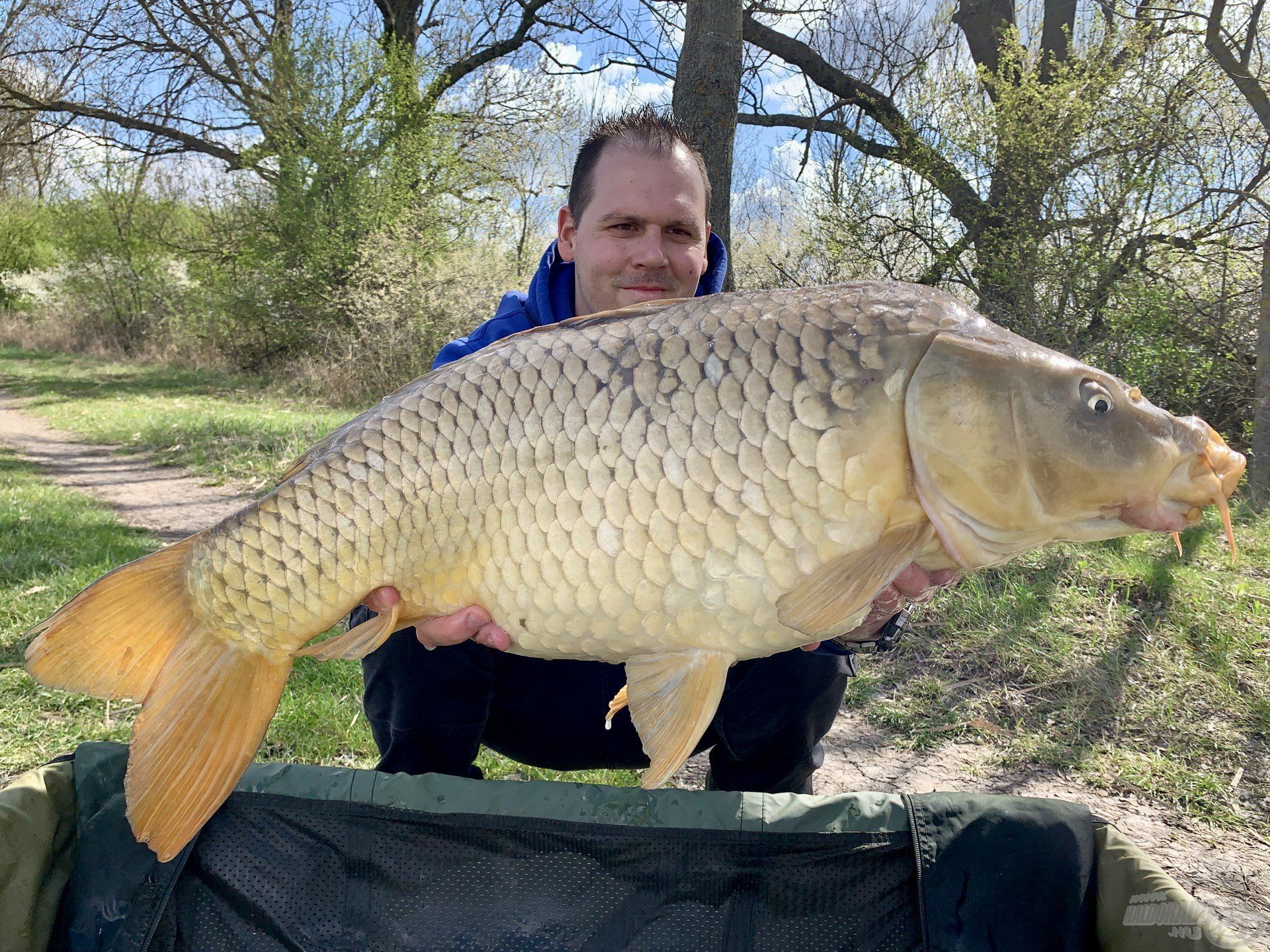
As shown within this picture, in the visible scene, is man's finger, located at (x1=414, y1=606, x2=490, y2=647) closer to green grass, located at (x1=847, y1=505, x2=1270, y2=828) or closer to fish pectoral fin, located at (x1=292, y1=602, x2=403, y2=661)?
fish pectoral fin, located at (x1=292, y1=602, x2=403, y2=661)

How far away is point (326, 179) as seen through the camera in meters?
9.02

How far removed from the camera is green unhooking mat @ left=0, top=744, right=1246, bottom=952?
1.12 metres

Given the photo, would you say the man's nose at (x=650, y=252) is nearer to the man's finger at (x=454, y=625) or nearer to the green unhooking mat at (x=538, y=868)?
the man's finger at (x=454, y=625)

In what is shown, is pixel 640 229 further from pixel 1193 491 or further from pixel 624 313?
pixel 1193 491

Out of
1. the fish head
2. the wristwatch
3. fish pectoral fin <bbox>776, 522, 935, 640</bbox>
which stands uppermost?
the fish head

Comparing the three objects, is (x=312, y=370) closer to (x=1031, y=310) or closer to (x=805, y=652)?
(x=1031, y=310)

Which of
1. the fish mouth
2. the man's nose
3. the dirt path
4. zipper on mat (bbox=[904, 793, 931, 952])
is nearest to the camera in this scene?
the fish mouth

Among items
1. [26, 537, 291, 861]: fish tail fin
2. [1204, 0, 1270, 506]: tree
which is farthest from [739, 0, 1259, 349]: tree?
[26, 537, 291, 861]: fish tail fin

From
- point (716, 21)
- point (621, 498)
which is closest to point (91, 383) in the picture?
point (716, 21)

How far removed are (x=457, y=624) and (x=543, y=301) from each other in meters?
0.79

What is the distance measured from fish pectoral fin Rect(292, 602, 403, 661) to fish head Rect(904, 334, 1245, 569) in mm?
627

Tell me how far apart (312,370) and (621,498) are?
315 inches

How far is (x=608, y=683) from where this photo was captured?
1437mm

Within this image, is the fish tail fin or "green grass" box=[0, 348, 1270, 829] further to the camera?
"green grass" box=[0, 348, 1270, 829]
